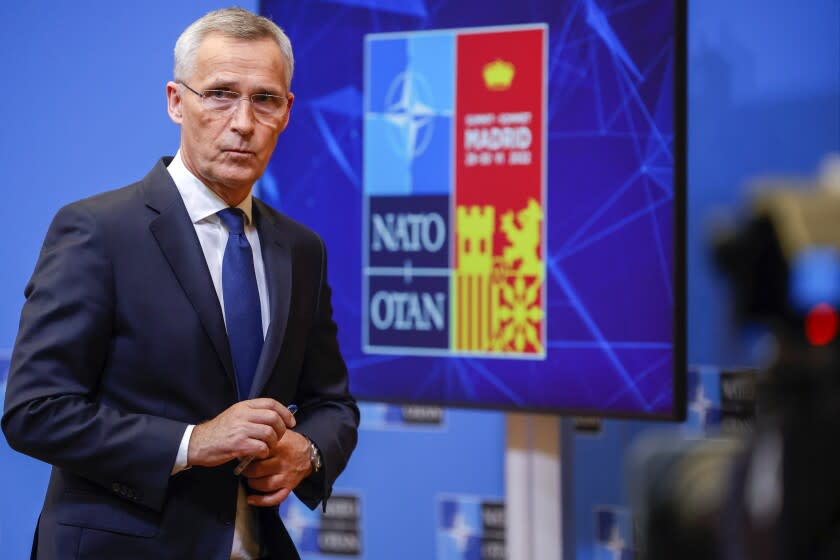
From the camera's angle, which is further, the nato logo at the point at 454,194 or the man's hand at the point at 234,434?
the nato logo at the point at 454,194

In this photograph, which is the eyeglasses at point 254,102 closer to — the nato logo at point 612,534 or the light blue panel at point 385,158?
the light blue panel at point 385,158

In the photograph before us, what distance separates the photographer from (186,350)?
183 centimetres

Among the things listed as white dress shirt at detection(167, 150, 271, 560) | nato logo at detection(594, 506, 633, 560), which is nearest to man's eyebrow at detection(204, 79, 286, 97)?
white dress shirt at detection(167, 150, 271, 560)

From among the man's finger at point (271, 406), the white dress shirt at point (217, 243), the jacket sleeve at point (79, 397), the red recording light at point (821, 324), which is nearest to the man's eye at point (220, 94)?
the white dress shirt at point (217, 243)

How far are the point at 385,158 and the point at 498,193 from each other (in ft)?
1.12

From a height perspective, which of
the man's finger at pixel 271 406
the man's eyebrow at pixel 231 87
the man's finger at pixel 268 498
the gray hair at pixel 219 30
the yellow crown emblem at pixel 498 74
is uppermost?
the yellow crown emblem at pixel 498 74

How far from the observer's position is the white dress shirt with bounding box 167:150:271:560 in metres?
1.92

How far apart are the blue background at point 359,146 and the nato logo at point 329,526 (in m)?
0.04

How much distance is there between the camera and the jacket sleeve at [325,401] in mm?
2020

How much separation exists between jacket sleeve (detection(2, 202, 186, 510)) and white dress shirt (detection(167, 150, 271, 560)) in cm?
19

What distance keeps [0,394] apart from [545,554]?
2.29m

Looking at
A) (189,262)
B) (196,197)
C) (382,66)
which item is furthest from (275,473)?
(382,66)

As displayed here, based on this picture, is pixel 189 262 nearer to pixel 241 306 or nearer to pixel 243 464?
pixel 241 306

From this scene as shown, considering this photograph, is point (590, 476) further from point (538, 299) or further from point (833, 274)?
point (833, 274)
